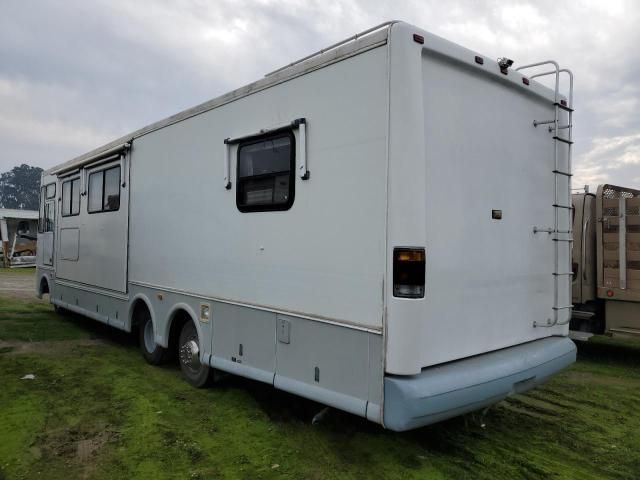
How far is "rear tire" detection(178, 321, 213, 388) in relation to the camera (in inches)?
207

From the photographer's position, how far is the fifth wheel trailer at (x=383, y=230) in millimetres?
3252

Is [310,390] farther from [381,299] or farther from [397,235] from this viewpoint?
[397,235]

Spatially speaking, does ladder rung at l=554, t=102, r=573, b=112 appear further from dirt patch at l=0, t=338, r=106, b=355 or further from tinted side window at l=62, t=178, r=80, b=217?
tinted side window at l=62, t=178, r=80, b=217

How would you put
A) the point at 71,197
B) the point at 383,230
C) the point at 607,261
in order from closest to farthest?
the point at 383,230, the point at 607,261, the point at 71,197

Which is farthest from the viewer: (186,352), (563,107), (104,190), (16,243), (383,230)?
(16,243)

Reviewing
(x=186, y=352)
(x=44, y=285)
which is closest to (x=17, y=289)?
(x=44, y=285)

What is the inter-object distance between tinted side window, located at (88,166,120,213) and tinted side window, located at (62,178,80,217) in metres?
0.68

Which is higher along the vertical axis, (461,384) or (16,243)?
(16,243)

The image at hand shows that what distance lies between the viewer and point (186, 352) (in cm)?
554

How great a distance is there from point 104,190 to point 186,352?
323 cm

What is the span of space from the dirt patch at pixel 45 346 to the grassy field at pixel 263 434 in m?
0.97

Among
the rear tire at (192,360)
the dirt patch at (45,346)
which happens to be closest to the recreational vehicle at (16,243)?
the dirt patch at (45,346)

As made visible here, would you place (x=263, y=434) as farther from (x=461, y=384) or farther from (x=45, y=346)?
(x=45, y=346)

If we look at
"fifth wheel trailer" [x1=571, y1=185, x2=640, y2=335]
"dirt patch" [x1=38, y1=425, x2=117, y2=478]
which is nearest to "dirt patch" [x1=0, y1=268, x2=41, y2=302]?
"dirt patch" [x1=38, y1=425, x2=117, y2=478]
